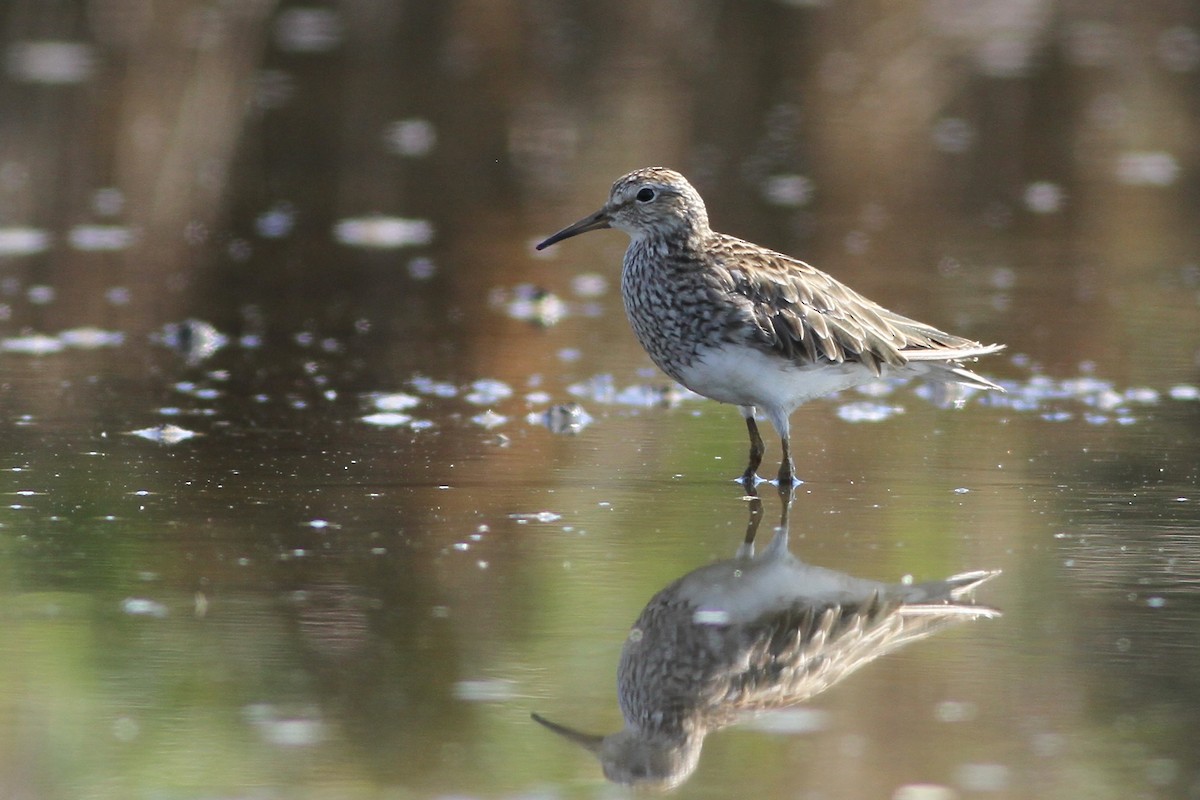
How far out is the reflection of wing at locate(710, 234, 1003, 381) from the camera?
294 inches

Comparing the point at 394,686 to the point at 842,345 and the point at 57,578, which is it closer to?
the point at 57,578

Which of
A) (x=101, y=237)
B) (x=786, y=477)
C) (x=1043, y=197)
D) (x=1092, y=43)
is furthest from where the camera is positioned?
(x=1092, y=43)

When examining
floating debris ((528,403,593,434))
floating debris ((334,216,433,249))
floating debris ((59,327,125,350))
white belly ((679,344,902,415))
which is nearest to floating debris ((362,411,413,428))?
floating debris ((528,403,593,434))

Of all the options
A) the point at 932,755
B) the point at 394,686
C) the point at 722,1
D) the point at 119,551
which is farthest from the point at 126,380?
the point at 722,1

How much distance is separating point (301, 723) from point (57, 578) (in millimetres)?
1513

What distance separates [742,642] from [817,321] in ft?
8.17

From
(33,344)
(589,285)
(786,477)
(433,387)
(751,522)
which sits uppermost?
(589,285)

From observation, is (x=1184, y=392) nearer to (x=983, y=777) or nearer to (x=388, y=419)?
(x=388, y=419)

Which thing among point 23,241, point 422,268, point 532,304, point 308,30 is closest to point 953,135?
point 422,268

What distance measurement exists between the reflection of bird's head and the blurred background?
0.07m

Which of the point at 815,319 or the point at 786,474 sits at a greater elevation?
the point at 815,319

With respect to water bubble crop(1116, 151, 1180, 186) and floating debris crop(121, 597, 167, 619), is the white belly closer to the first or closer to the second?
floating debris crop(121, 597, 167, 619)

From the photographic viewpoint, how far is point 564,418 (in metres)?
8.28

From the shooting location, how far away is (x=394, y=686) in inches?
194
